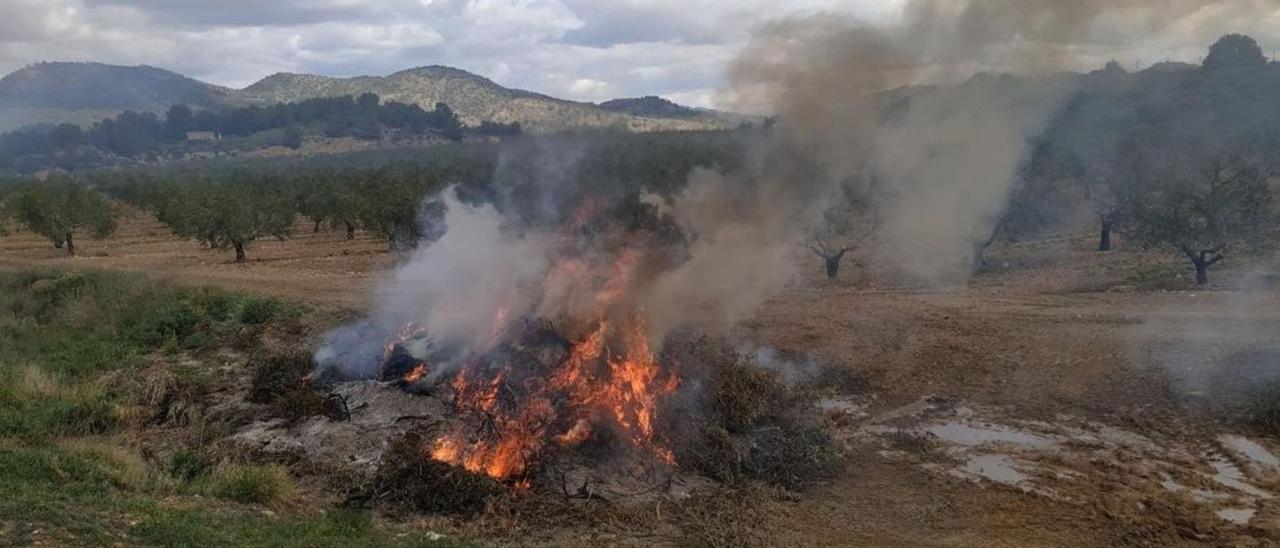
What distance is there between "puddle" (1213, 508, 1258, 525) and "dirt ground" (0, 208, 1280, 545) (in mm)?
31

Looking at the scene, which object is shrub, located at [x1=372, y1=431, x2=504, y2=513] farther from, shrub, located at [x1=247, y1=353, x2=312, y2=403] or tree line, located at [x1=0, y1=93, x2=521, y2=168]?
tree line, located at [x1=0, y1=93, x2=521, y2=168]

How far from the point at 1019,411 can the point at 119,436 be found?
14477mm

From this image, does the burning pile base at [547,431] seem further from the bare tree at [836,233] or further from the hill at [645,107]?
the bare tree at [836,233]

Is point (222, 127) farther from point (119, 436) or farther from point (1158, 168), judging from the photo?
point (1158, 168)

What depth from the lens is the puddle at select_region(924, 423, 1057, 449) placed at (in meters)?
12.8

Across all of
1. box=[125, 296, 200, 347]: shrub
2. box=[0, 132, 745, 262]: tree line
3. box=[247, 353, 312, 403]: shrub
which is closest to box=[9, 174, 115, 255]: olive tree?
box=[0, 132, 745, 262]: tree line

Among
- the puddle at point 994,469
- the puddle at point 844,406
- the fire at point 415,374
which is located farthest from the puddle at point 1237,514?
the fire at point 415,374

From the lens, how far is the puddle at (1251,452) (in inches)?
454

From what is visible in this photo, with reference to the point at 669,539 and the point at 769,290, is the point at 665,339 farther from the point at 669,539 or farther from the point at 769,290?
A: the point at 769,290

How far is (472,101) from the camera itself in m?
111

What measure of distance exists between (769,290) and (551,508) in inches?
467

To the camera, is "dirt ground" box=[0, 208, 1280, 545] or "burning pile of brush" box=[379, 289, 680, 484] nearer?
"dirt ground" box=[0, 208, 1280, 545]

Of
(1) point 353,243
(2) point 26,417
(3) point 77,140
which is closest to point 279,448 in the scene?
(2) point 26,417

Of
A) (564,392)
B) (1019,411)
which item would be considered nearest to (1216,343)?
(1019,411)
